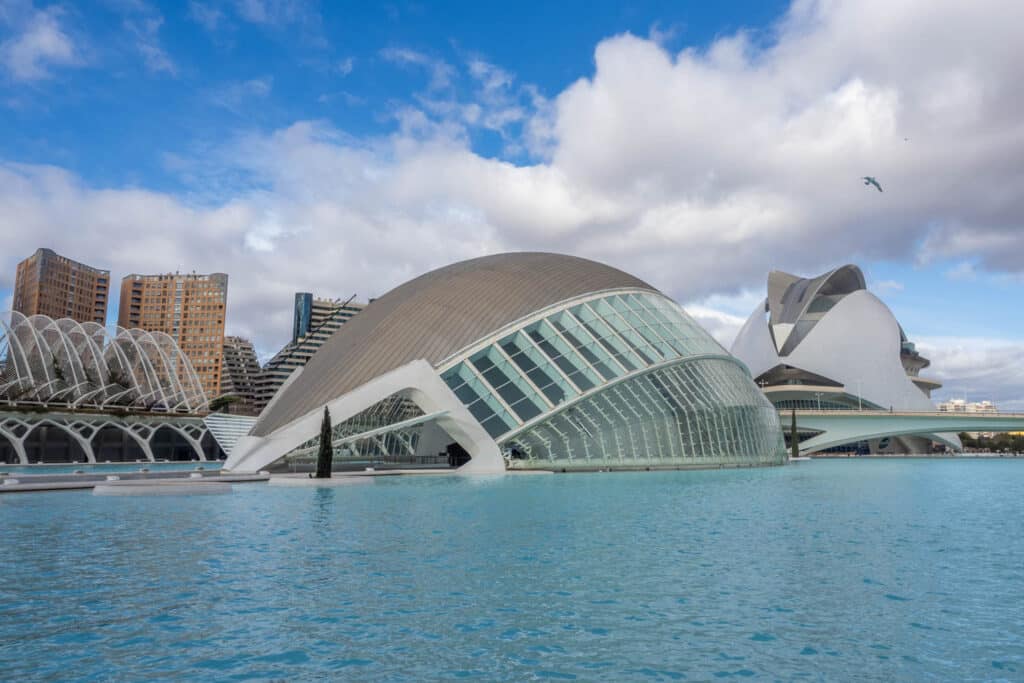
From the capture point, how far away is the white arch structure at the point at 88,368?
202 ft

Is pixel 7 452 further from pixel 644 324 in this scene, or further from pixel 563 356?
pixel 644 324

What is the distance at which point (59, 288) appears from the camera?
5871 inches

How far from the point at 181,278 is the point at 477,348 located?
144 metres

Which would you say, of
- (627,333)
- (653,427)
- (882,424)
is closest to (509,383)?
(653,427)

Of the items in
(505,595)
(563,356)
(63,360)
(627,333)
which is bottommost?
(505,595)

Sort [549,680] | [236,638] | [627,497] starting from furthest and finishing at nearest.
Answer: [627,497] < [236,638] < [549,680]

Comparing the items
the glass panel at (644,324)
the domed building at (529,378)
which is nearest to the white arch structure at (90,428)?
the domed building at (529,378)

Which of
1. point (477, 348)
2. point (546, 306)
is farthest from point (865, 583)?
point (546, 306)

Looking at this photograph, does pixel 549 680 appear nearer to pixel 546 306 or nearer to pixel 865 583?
pixel 865 583

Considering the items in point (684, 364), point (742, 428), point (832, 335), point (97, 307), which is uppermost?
point (97, 307)

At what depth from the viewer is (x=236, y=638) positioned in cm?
745

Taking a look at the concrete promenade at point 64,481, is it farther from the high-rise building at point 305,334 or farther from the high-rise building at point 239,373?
the high-rise building at point 239,373

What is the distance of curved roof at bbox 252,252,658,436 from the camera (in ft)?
108

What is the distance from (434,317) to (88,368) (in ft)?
155
